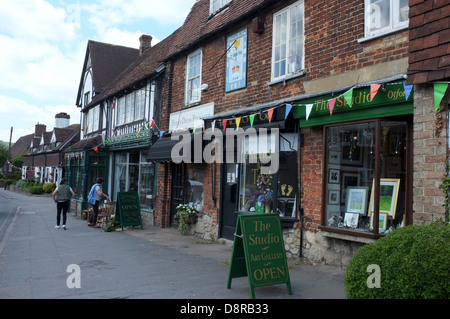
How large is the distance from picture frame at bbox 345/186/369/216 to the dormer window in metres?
6.71

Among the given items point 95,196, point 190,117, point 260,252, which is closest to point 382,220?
point 260,252

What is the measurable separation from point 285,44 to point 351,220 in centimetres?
398

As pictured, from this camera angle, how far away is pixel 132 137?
582 inches

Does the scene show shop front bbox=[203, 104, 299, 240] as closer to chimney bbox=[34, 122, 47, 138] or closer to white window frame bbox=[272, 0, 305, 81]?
white window frame bbox=[272, 0, 305, 81]

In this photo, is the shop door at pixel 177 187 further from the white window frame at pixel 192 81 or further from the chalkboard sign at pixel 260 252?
the chalkboard sign at pixel 260 252

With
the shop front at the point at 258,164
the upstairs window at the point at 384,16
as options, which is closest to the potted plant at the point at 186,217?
the shop front at the point at 258,164

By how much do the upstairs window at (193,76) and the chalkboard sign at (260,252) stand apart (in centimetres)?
656

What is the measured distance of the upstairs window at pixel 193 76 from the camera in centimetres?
1149

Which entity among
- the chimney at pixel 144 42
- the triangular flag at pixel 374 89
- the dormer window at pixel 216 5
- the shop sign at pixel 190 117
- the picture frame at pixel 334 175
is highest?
the chimney at pixel 144 42

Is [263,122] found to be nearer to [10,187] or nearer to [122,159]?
[122,159]

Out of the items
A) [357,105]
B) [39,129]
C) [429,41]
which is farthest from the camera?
[39,129]

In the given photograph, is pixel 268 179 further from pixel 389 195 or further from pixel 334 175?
pixel 389 195

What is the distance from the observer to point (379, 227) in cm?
625

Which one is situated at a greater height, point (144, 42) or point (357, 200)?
point (144, 42)
